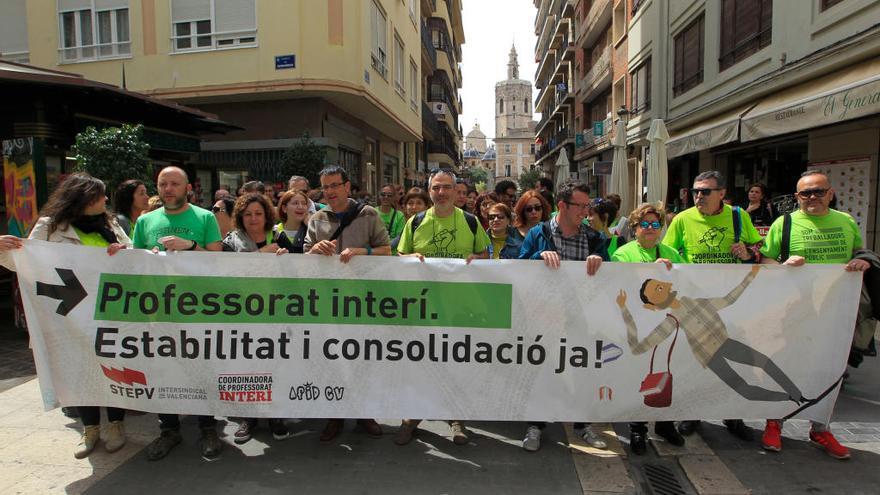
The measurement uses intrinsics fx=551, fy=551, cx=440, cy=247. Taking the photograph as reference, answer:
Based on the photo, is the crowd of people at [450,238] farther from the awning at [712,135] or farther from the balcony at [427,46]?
the balcony at [427,46]

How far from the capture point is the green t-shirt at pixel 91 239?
396 cm

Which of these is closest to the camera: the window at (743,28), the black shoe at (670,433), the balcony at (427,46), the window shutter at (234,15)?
the black shoe at (670,433)

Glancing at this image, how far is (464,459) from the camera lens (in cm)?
378

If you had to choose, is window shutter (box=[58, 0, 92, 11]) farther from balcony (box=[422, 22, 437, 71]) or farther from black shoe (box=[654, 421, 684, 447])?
black shoe (box=[654, 421, 684, 447])

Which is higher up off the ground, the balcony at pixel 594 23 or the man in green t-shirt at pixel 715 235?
the balcony at pixel 594 23

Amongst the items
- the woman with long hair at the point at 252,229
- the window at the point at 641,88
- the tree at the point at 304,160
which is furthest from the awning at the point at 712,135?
the woman with long hair at the point at 252,229

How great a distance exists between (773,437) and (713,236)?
1468 mm

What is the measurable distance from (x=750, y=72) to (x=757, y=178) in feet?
9.45

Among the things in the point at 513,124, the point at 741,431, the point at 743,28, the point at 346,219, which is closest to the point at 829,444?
the point at 741,431

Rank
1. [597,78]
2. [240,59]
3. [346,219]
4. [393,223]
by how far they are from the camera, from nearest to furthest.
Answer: [346,219]
[393,223]
[240,59]
[597,78]

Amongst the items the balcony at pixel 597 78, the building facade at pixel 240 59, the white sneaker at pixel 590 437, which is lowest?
the white sneaker at pixel 590 437

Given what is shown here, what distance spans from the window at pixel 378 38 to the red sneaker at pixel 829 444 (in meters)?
14.3

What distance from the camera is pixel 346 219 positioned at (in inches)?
166

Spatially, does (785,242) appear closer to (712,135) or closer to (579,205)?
(579,205)
